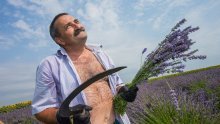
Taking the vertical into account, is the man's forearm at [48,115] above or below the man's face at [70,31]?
below

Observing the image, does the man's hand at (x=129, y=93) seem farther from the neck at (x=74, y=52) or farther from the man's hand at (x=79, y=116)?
the man's hand at (x=79, y=116)

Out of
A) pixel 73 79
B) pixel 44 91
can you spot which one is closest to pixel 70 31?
pixel 73 79

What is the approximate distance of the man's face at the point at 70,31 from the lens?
10.3 feet

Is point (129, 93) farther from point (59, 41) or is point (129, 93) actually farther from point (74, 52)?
point (59, 41)

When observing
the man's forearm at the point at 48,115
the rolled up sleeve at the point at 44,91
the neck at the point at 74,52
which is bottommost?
the man's forearm at the point at 48,115

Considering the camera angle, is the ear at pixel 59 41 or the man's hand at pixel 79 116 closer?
the man's hand at pixel 79 116

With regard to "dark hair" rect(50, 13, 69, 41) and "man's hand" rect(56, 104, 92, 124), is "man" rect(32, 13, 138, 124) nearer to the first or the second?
"dark hair" rect(50, 13, 69, 41)

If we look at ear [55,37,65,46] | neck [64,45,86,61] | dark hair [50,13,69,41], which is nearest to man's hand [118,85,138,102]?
neck [64,45,86,61]

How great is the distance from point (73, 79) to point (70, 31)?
417 mm

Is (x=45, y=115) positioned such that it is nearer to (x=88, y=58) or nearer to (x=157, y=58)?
(x=88, y=58)

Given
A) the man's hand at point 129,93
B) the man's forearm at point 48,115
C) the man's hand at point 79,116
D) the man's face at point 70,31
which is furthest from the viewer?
the man's face at point 70,31

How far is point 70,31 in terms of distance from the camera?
3.20m

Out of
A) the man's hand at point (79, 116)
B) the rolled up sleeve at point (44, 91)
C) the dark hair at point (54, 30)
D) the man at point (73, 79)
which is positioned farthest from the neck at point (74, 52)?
the man's hand at point (79, 116)

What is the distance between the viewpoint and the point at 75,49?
3.28m
